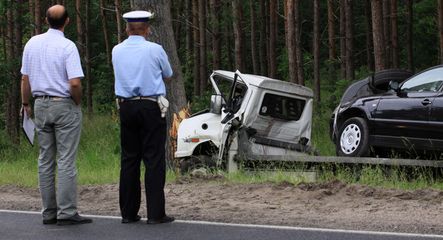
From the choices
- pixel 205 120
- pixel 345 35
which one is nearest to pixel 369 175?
pixel 205 120

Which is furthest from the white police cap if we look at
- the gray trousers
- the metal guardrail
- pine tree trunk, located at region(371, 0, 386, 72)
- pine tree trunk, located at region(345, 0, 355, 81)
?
pine tree trunk, located at region(345, 0, 355, 81)

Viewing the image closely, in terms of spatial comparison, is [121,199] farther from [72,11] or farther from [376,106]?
[72,11]

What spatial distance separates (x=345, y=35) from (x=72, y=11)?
54.0ft

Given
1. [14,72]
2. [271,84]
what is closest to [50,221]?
[271,84]

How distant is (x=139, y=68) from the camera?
7.58m

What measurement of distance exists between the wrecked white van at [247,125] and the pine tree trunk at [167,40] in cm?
120

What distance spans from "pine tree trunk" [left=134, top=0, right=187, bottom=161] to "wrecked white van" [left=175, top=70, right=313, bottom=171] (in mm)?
1205

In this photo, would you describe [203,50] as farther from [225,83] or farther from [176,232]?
[176,232]

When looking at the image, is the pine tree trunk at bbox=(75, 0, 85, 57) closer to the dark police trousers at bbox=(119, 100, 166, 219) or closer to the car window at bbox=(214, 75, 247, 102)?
the car window at bbox=(214, 75, 247, 102)

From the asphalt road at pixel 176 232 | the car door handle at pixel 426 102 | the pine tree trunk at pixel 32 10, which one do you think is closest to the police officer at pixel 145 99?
the asphalt road at pixel 176 232

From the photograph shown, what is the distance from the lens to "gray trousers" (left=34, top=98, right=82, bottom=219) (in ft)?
25.2

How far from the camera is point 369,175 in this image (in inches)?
459

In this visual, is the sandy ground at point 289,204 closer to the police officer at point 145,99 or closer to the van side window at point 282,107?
the police officer at point 145,99

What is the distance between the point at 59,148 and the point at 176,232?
4.72 ft
